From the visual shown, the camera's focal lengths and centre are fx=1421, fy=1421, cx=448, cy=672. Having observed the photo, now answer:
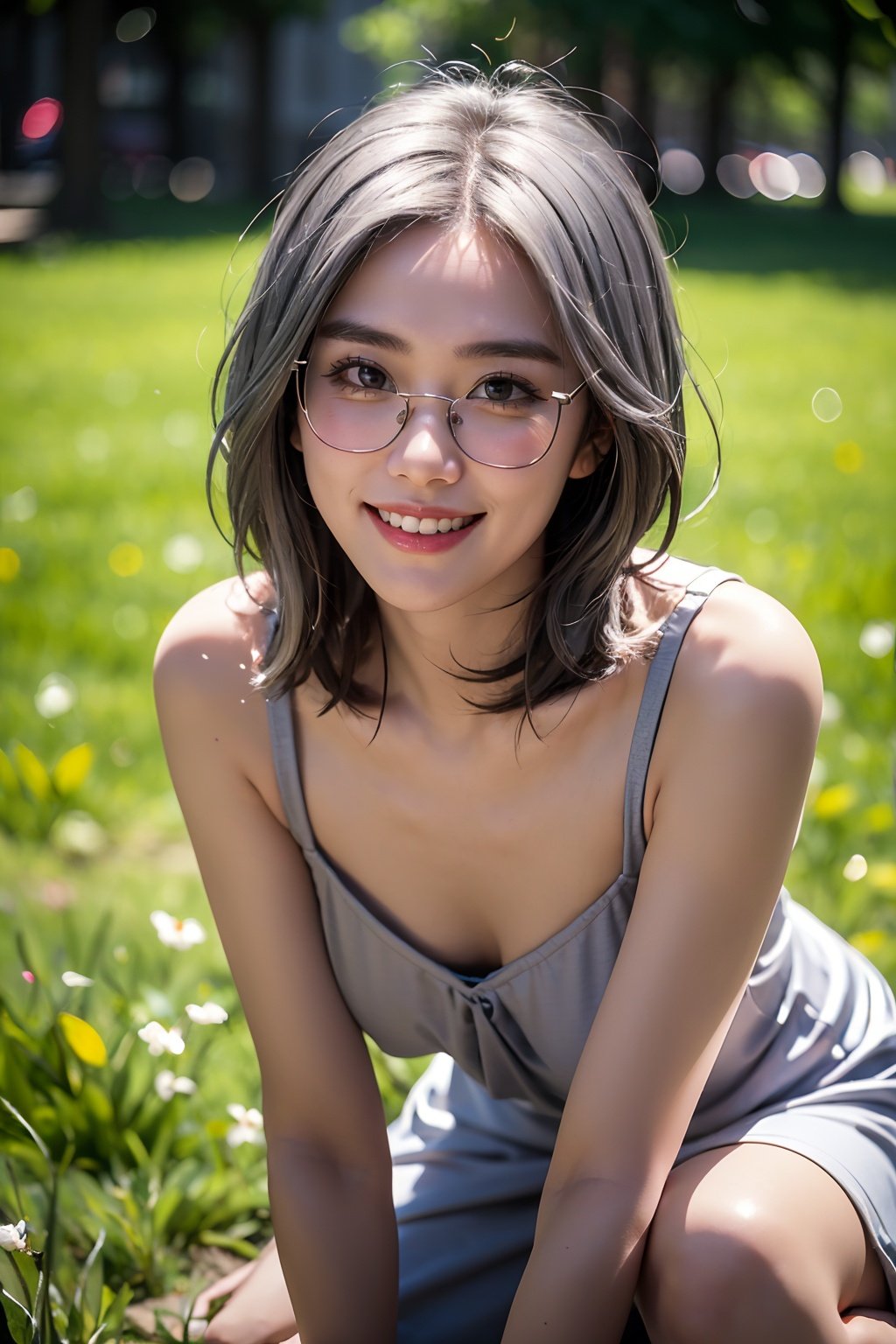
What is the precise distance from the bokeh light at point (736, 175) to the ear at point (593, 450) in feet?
102

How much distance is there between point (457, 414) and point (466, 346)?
8 cm

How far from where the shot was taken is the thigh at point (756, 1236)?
60.5 inches

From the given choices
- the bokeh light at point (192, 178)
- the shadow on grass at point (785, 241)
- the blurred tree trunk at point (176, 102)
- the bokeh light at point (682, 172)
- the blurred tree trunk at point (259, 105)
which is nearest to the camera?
the shadow on grass at point (785, 241)

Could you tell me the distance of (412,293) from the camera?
5.30 feet

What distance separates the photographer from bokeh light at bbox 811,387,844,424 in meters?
8.15

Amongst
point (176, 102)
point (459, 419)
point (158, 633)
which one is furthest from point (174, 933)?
point (176, 102)

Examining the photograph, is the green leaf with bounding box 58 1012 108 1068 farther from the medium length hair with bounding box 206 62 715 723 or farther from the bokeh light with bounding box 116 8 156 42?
the bokeh light with bounding box 116 8 156 42

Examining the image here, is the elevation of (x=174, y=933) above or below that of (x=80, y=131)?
below

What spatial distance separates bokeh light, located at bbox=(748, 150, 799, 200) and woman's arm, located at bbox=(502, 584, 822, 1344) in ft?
120

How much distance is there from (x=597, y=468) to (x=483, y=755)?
398mm

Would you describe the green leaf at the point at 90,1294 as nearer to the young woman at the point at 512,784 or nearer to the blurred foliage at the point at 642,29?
the young woman at the point at 512,784

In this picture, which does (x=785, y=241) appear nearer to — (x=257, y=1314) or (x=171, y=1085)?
(x=171, y=1085)

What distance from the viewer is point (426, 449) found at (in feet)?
5.22

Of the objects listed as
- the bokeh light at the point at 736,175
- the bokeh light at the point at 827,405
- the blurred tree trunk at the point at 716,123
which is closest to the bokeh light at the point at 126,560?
the bokeh light at the point at 827,405
